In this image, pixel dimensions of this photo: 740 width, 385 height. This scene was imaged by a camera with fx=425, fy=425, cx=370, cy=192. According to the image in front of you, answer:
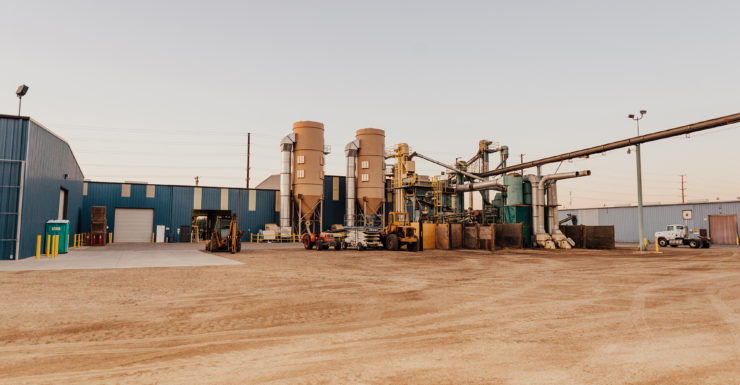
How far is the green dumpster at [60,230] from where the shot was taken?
22.8m

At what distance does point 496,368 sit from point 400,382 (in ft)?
4.27

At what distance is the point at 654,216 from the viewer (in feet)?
164

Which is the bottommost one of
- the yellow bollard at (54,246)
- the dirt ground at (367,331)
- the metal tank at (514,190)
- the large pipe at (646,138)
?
the dirt ground at (367,331)

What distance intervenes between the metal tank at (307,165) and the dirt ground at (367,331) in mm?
29404

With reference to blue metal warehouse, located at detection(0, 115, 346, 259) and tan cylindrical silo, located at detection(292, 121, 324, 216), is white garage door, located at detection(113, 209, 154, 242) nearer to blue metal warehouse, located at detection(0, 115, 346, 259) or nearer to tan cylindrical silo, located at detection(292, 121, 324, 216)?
blue metal warehouse, located at detection(0, 115, 346, 259)

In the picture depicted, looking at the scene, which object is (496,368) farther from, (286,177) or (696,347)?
(286,177)

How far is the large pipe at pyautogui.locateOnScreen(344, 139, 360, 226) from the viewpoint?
148 ft

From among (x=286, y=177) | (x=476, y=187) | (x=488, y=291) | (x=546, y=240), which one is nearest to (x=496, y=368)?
(x=488, y=291)

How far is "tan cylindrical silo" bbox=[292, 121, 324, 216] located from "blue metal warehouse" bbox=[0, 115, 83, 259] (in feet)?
71.2

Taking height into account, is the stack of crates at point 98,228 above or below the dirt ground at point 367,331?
above

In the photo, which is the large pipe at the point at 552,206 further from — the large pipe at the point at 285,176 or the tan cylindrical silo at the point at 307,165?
the large pipe at the point at 285,176

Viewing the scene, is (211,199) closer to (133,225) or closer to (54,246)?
(133,225)

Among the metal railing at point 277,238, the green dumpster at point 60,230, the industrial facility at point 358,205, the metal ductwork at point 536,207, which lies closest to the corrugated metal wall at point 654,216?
the industrial facility at point 358,205

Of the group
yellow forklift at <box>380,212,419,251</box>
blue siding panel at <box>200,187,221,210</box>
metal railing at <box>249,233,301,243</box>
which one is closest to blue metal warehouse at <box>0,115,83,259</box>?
yellow forklift at <box>380,212,419,251</box>
